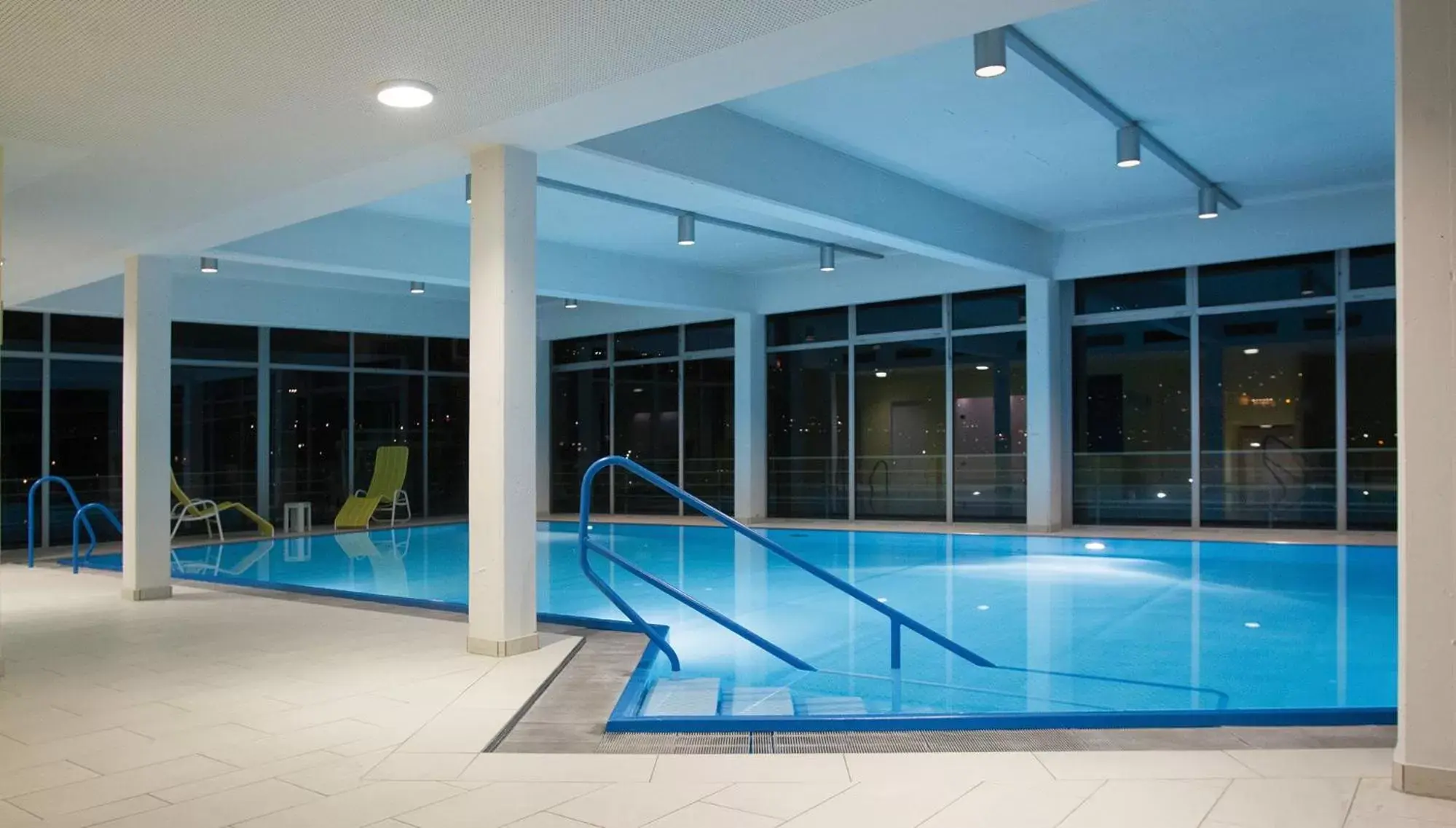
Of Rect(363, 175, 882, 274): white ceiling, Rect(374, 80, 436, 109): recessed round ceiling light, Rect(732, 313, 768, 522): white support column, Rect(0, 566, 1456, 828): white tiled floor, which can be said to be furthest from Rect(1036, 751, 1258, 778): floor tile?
Rect(732, 313, 768, 522): white support column

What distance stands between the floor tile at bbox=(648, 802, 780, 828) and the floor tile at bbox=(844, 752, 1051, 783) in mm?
401

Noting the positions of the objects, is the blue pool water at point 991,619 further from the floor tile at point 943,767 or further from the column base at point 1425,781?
the column base at point 1425,781

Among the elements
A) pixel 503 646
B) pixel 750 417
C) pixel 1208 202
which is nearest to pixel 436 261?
pixel 750 417

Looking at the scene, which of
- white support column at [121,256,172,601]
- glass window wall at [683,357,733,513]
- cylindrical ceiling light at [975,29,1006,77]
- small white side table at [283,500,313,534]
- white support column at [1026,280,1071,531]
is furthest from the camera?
glass window wall at [683,357,733,513]

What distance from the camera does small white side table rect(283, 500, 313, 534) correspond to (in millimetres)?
12156

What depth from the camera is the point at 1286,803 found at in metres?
2.45

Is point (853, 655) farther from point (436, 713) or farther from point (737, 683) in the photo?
point (436, 713)

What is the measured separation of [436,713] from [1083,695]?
257 cm

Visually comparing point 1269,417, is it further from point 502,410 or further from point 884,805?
point 884,805

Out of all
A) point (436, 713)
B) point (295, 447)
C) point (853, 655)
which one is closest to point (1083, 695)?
point (853, 655)

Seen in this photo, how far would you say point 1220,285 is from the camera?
9.72 metres

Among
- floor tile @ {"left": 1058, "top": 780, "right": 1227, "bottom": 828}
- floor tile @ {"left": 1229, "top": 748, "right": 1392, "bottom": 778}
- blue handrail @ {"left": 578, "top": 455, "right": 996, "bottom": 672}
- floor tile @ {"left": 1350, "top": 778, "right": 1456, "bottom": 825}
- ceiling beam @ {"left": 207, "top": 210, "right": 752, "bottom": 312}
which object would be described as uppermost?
ceiling beam @ {"left": 207, "top": 210, "right": 752, "bottom": 312}

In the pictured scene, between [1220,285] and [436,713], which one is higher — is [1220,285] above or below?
above

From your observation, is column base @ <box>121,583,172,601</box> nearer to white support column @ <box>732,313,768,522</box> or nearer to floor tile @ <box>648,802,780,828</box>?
floor tile @ <box>648,802,780,828</box>
